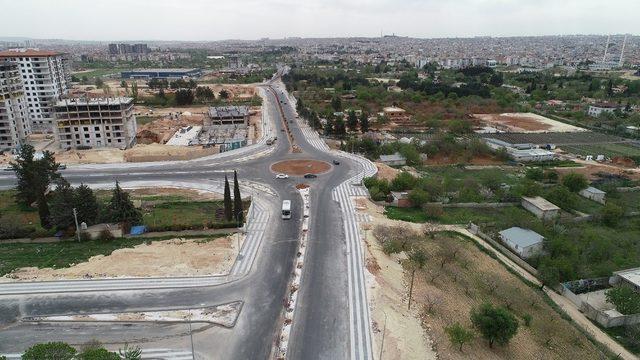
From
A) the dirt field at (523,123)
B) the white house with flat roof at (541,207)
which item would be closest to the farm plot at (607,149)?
the dirt field at (523,123)

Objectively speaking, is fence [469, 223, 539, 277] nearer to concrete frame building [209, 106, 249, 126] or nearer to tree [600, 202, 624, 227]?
tree [600, 202, 624, 227]

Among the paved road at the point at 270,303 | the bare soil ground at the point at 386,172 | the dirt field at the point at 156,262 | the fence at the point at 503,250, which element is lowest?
the fence at the point at 503,250

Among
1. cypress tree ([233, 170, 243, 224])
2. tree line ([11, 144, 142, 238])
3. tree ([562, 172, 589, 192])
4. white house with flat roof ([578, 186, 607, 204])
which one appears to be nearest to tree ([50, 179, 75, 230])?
tree line ([11, 144, 142, 238])

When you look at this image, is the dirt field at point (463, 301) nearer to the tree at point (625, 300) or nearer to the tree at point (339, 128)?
the tree at point (625, 300)

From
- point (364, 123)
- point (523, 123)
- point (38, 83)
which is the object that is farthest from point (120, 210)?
point (523, 123)

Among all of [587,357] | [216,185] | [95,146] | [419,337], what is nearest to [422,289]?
[419,337]

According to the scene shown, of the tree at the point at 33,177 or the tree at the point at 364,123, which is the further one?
the tree at the point at 364,123

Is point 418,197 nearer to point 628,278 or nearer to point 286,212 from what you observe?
point 286,212
